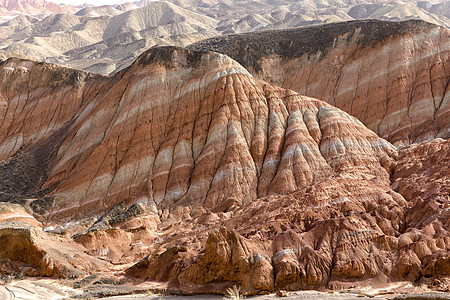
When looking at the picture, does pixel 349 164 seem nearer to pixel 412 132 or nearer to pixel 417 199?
pixel 417 199

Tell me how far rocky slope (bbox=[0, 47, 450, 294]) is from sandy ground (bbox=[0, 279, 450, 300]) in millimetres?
977

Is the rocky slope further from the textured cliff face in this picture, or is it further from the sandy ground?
the textured cliff face

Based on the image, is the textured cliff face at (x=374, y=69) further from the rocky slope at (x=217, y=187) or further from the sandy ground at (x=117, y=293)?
the sandy ground at (x=117, y=293)

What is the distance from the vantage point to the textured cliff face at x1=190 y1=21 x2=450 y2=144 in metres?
50.9

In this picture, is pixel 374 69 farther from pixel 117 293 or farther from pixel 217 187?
pixel 117 293

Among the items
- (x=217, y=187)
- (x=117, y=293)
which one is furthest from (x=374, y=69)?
(x=117, y=293)

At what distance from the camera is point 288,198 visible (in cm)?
3522


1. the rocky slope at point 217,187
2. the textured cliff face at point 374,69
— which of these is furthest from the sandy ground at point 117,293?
the textured cliff face at point 374,69

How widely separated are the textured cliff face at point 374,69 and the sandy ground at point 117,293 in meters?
26.2

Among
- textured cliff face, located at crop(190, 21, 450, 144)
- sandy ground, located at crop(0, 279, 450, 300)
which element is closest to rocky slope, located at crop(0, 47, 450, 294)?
sandy ground, located at crop(0, 279, 450, 300)

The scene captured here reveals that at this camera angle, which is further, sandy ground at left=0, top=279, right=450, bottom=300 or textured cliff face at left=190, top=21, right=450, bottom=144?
textured cliff face at left=190, top=21, right=450, bottom=144

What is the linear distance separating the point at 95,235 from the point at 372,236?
22131 millimetres

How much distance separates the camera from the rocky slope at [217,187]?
91.6 feet

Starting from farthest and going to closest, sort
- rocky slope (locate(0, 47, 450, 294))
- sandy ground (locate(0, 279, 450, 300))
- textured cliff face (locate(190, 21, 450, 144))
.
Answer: textured cliff face (locate(190, 21, 450, 144)) < rocky slope (locate(0, 47, 450, 294)) < sandy ground (locate(0, 279, 450, 300))
